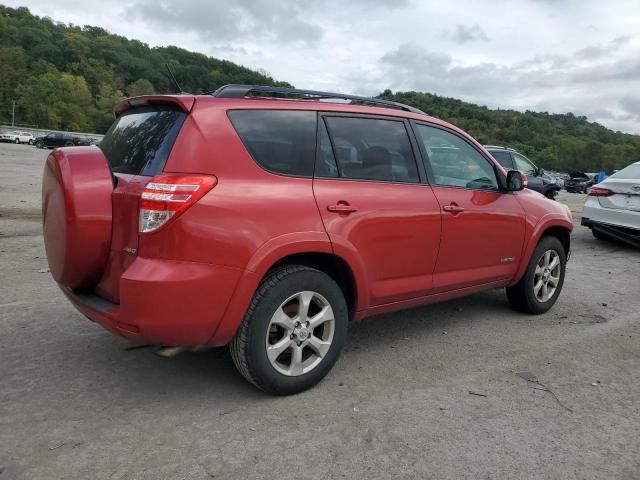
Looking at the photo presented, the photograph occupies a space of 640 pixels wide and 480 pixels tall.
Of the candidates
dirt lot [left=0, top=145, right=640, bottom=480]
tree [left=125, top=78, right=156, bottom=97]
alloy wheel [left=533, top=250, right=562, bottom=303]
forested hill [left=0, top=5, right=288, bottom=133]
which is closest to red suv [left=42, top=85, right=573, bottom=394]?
tree [left=125, top=78, right=156, bottom=97]

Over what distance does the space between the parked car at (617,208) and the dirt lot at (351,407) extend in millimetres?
4392

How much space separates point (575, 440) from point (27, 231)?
8126 mm

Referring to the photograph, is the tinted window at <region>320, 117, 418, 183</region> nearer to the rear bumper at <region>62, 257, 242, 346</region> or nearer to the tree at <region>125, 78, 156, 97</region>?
the rear bumper at <region>62, 257, 242, 346</region>

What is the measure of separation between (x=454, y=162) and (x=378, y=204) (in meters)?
1.08

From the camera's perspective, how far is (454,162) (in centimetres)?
423

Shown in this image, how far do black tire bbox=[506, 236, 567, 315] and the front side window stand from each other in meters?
8.58

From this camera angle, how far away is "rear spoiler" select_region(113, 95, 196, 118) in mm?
2969

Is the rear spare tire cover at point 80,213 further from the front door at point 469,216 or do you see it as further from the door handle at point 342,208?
the front door at point 469,216

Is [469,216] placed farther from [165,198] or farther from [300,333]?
[165,198]

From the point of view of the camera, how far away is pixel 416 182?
3.83m

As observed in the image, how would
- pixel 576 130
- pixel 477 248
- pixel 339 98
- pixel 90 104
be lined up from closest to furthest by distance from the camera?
pixel 339 98 < pixel 477 248 < pixel 90 104 < pixel 576 130

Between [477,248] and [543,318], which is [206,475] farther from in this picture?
[543,318]

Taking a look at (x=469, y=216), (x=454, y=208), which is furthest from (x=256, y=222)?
(x=469, y=216)

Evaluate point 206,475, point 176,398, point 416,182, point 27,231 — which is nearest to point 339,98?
point 416,182
